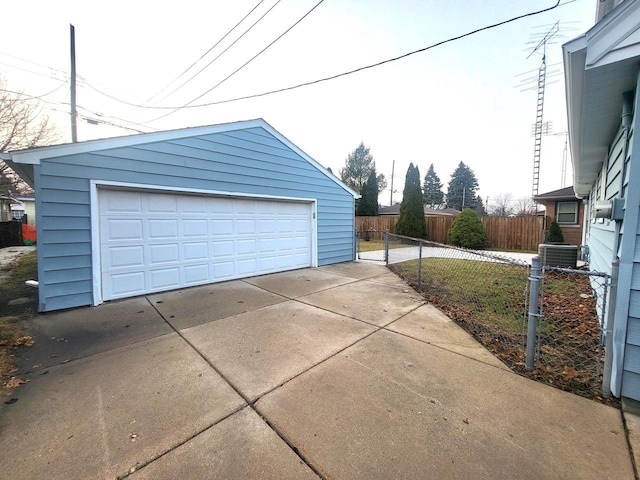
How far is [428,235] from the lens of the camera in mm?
18359

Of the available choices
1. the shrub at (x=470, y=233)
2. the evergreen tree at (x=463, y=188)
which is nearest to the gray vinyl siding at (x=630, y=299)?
the shrub at (x=470, y=233)

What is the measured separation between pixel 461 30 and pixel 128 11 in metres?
7.96

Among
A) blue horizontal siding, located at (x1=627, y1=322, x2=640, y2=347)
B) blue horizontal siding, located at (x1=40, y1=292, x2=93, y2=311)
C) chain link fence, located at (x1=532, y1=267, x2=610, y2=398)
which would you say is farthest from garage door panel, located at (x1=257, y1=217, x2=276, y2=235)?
blue horizontal siding, located at (x1=627, y1=322, x2=640, y2=347)

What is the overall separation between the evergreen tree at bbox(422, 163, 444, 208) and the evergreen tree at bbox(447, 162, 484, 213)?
2.42m

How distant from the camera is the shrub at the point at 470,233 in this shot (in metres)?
14.8

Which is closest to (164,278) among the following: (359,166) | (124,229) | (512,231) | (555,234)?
(124,229)

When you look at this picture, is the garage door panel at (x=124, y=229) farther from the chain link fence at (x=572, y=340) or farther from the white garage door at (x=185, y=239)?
the chain link fence at (x=572, y=340)

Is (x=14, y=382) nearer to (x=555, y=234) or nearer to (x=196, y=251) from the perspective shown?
(x=196, y=251)

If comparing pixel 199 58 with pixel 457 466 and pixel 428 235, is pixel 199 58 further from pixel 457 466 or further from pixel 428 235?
pixel 428 235

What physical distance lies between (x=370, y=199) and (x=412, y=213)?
841 cm

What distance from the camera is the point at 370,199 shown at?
2580cm

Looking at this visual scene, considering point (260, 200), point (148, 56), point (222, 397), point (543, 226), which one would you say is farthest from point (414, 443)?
point (543, 226)

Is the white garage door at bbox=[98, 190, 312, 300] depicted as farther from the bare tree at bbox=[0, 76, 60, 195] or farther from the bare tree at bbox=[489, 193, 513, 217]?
the bare tree at bbox=[489, 193, 513, 217]

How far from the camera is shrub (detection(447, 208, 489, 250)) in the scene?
1479 centimetres
